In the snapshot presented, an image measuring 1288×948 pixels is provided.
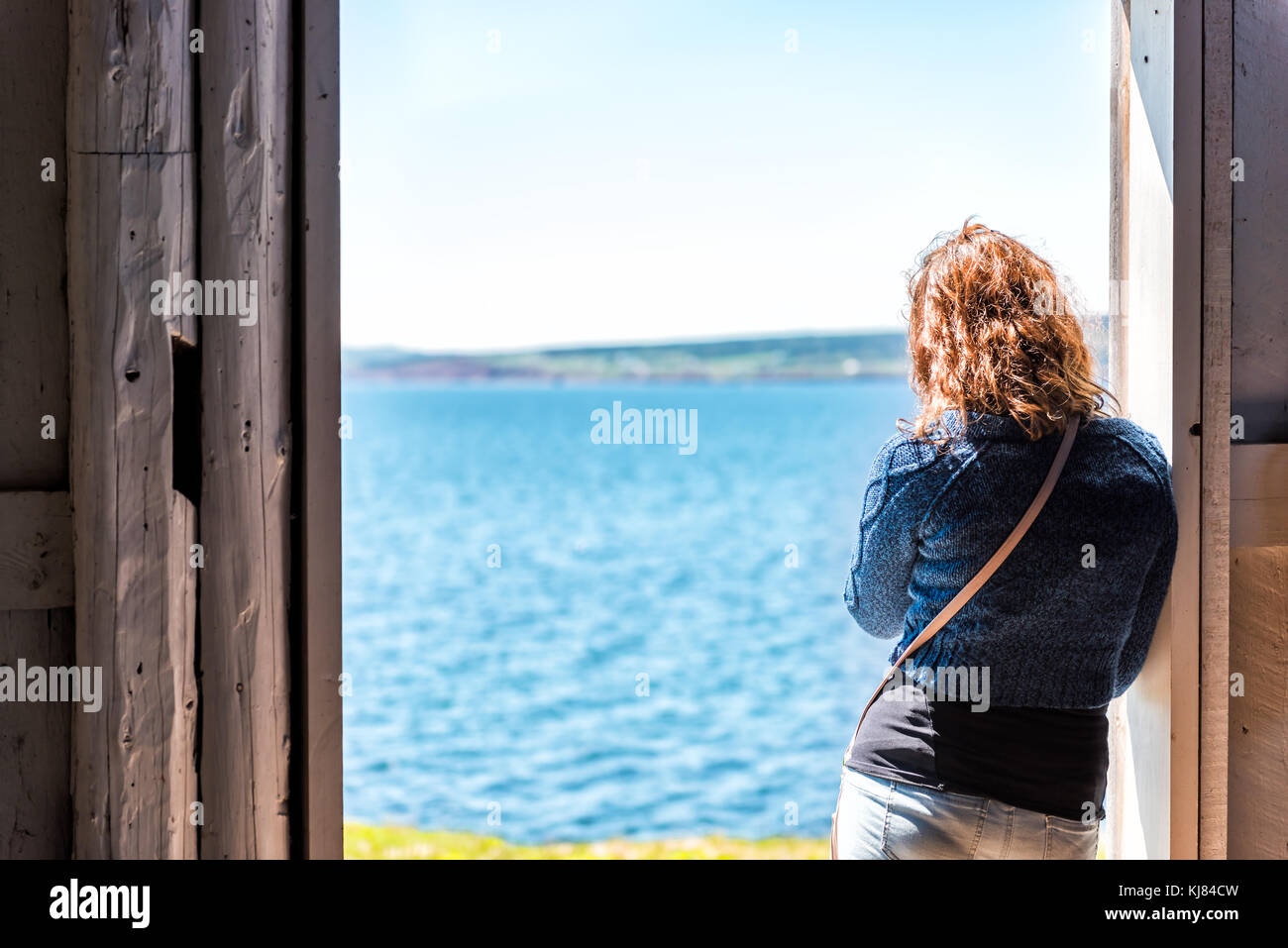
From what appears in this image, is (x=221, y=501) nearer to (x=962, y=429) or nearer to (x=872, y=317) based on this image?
(x=962, y=429)

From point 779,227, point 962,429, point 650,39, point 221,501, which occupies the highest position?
point 650,39

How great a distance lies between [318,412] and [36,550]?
49 cm

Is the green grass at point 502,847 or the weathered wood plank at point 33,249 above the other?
the weathered wood plank at point 33,249

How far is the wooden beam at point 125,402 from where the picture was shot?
1439 mm

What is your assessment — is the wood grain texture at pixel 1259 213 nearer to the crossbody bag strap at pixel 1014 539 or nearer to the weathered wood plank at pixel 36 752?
the crossbody bag strap at pixel 1014 539

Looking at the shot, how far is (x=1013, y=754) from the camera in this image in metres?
1.41

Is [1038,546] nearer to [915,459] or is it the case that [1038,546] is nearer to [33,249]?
[915,459]

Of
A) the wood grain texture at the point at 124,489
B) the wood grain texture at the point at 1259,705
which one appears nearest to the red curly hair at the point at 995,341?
the wood grain texture at the point at 1259,705

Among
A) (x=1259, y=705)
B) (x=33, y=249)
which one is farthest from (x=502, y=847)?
(x=33, y=249)

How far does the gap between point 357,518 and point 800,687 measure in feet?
82.6

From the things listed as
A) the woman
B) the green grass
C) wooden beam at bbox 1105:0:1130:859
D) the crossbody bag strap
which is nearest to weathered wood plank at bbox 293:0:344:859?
the woman

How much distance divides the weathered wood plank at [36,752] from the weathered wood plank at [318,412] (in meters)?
0.38

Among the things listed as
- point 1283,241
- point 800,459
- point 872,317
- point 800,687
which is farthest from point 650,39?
point 1283,241

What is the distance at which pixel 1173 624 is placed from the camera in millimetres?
1673
